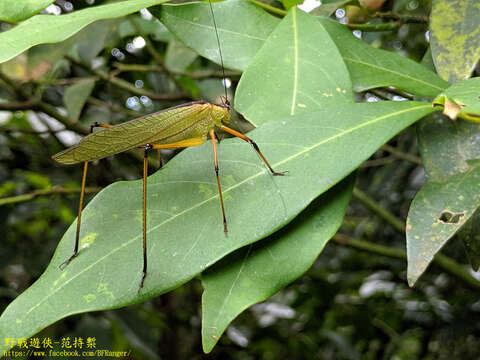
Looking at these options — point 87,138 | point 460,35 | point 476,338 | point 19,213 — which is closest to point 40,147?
point 19,213

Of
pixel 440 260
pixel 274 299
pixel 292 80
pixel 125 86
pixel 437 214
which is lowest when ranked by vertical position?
pixel 274 299

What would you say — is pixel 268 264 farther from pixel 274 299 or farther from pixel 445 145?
pixel 274 299

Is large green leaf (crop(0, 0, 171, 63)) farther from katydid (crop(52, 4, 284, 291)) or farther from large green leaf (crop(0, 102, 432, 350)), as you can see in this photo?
large green leaf (crop(0, 102, 432, 350))

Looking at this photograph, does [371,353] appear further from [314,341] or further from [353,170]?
[353,170]

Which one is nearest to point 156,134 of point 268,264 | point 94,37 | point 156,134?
point 156,134

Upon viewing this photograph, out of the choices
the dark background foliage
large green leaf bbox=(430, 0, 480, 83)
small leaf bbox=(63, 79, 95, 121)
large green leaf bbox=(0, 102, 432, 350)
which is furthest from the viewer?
the dark background foliage

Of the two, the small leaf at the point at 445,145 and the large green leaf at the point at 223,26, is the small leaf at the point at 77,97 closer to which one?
the large green leaf at the point at 223,26

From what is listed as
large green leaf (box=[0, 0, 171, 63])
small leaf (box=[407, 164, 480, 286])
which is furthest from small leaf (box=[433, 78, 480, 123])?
large green leaf (box=[0, 0, 171, 63])
